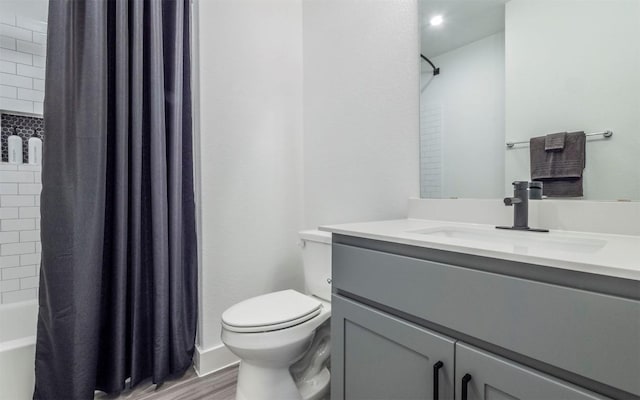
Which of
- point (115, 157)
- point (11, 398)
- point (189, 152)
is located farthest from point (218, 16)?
point (11, 398)

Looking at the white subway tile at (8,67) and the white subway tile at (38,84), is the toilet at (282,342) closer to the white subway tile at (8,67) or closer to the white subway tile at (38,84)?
the white subway tile at (38,84)

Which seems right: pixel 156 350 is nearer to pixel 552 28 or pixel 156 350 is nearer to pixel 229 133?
pixel 229 133

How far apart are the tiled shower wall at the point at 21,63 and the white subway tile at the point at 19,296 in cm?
122

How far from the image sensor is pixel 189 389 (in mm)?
1505

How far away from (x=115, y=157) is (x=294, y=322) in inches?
42.9

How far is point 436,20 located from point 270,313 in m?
1.53

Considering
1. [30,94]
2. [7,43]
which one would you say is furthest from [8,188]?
[7,43]

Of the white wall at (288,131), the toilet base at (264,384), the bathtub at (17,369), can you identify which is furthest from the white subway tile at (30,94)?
the toilet base at (264,384)

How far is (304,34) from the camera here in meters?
2.04

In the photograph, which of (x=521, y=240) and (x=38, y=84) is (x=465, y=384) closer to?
(x=521, y=240)

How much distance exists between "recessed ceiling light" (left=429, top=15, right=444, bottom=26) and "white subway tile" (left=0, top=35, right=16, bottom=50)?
2671mm

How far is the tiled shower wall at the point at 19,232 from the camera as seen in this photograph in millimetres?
2029

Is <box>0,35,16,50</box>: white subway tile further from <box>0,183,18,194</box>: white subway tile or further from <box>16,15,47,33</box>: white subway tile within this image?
<box>0,183,18,194</box>: white subway tile

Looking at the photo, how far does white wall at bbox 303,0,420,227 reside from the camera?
1.53 meters
